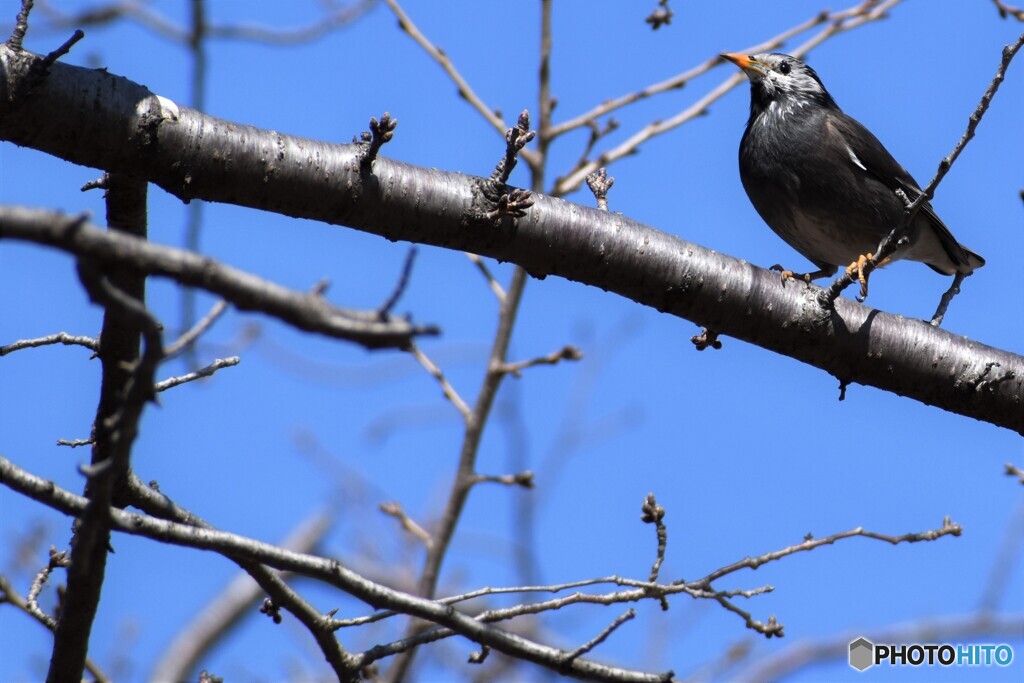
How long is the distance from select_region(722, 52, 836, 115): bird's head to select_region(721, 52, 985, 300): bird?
0.01 meters

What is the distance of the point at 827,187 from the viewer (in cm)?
591

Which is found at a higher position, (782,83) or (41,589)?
(782,83)

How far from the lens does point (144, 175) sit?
3258mm

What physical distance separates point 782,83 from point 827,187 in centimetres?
117

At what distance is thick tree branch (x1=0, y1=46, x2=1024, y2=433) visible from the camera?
10.5 feet

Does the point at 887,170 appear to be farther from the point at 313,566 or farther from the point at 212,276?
A: the point at 212,276

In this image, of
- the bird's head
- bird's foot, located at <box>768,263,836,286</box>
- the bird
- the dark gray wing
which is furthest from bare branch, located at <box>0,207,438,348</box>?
the bird's head

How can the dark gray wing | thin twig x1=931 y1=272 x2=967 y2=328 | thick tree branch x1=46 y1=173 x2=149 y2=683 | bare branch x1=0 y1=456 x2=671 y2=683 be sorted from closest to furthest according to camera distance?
thick tree branch x1=46 y1=173 x2=149 y2=683
bare branch x1=0 y1=456 x2=671 y2=683
thin twig x1=931 y1=272 x2=967 y2=328
the dark gray wing

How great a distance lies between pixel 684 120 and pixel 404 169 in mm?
2679

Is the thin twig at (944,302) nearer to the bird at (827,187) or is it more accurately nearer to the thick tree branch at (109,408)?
the bird at (827,187)

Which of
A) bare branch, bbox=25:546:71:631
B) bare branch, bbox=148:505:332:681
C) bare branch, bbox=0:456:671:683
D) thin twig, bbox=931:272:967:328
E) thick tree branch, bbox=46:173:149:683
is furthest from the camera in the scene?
bare branch, bbox=148:505:332:681

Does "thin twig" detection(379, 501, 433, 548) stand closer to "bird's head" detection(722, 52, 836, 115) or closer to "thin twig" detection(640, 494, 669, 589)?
"thin twig" detection(640, 494, 669, 589)

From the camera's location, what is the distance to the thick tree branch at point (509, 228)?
10.5 feet

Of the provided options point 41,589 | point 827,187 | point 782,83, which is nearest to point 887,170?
point 827,187
